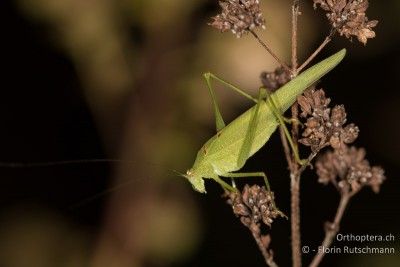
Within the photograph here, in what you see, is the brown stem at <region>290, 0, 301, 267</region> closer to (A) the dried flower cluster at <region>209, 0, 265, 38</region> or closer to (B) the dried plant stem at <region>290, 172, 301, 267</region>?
(B) the dried plant stem at <region>290, 172, 301, 267</region>

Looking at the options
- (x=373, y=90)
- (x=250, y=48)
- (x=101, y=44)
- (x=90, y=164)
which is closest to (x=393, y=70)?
(x=373, y=90)

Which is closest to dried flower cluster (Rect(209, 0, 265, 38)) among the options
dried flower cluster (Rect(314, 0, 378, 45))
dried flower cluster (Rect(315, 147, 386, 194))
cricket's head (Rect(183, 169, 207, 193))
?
dried flower cluster (Rect(314, 0, 378, 45))

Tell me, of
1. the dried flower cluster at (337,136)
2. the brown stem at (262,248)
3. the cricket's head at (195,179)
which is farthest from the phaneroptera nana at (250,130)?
the brown stem at (262,248)

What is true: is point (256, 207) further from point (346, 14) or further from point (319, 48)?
point (346, 14)

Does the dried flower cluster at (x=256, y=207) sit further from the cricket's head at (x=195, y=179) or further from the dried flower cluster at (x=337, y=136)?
the cricket's head at (x=195, y=179)

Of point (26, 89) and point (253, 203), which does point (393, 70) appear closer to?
point (253, 203)

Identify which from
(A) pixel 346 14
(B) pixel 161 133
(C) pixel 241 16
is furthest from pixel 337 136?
(B) pixel 161 133
